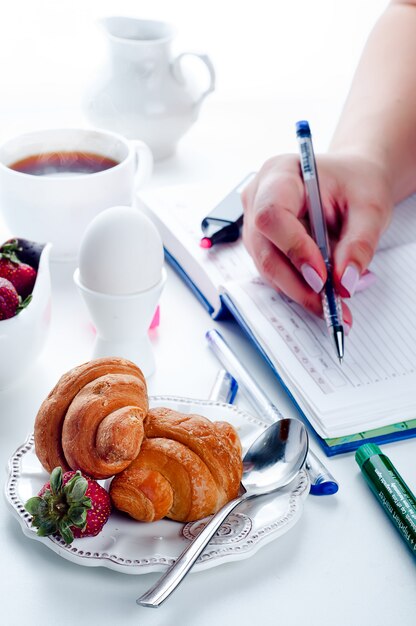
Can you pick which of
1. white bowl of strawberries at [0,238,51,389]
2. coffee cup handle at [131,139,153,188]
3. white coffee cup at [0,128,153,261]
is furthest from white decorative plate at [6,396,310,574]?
coffee cup handle at [131,139,153,188]

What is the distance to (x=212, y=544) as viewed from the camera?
59 centimetres

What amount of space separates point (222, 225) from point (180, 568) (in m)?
0.53

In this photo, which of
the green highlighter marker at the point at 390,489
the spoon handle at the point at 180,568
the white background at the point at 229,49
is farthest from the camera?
the white background at the point at 229,49

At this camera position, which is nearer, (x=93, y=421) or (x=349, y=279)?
(x=93, y=421)

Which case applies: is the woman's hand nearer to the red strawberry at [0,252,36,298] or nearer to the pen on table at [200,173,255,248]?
the pen on table at [200,173,255,248]

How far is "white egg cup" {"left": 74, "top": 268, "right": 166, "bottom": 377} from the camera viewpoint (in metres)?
0.77

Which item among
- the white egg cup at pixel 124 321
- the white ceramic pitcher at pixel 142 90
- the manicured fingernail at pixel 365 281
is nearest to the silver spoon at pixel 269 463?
the white egg cup at pixel 124 321

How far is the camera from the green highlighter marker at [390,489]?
0.64 meters

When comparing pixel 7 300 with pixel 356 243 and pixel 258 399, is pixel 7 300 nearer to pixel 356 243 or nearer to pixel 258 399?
pixel 258 399

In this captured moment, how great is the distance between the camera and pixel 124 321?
79 centimetres

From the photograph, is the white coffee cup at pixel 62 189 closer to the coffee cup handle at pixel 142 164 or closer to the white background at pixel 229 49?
the coffee cup handle at pixel 142 164

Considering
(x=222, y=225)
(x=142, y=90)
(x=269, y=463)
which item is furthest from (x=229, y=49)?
(x=269, y=463)

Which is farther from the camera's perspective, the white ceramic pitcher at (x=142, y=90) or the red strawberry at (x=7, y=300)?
the white ceramic pitcher at (x=142, y=90)

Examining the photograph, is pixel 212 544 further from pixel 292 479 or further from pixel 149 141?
pixel 149 141
